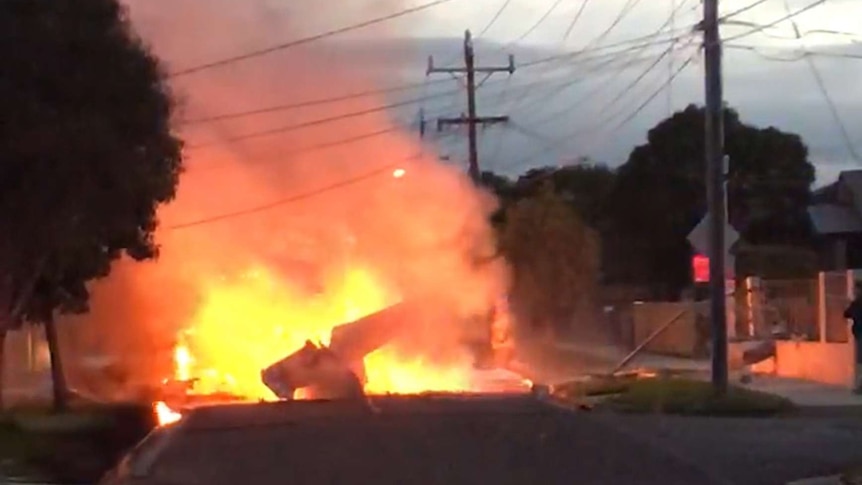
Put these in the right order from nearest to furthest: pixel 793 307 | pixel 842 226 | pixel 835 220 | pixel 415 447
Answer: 1. pixel 415 447
2. pixel 793 307
3. pixel 842 226
4. pixel 835 220

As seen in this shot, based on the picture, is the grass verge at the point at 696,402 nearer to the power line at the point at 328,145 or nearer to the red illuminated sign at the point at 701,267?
the red illuminated sign at the point at 701,267

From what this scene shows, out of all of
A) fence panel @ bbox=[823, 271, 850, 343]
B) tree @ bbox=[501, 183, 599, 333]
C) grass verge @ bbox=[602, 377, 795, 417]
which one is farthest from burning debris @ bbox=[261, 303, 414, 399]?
tree @ bbox=[501, 183, 599, 333]

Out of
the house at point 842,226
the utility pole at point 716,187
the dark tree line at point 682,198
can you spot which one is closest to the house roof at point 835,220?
the house at point 842,226

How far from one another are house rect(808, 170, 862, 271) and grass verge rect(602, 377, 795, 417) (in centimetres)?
3218

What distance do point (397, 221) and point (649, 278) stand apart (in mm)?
35967

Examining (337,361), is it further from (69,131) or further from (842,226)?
(842,226)

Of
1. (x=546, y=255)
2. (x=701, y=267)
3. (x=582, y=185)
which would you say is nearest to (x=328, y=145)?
(x=701, y=267)

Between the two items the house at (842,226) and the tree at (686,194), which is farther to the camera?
the tree at (686,194)

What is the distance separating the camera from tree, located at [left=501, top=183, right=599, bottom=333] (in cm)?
5475

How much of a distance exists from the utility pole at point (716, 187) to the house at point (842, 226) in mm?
33096

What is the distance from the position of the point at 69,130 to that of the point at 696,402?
10421 millimetres

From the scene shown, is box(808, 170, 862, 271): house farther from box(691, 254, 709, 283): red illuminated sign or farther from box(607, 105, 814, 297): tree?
box(691, 254, 709, 283): red illuminated sign

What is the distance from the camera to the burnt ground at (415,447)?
579 cm

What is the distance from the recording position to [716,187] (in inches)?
971
